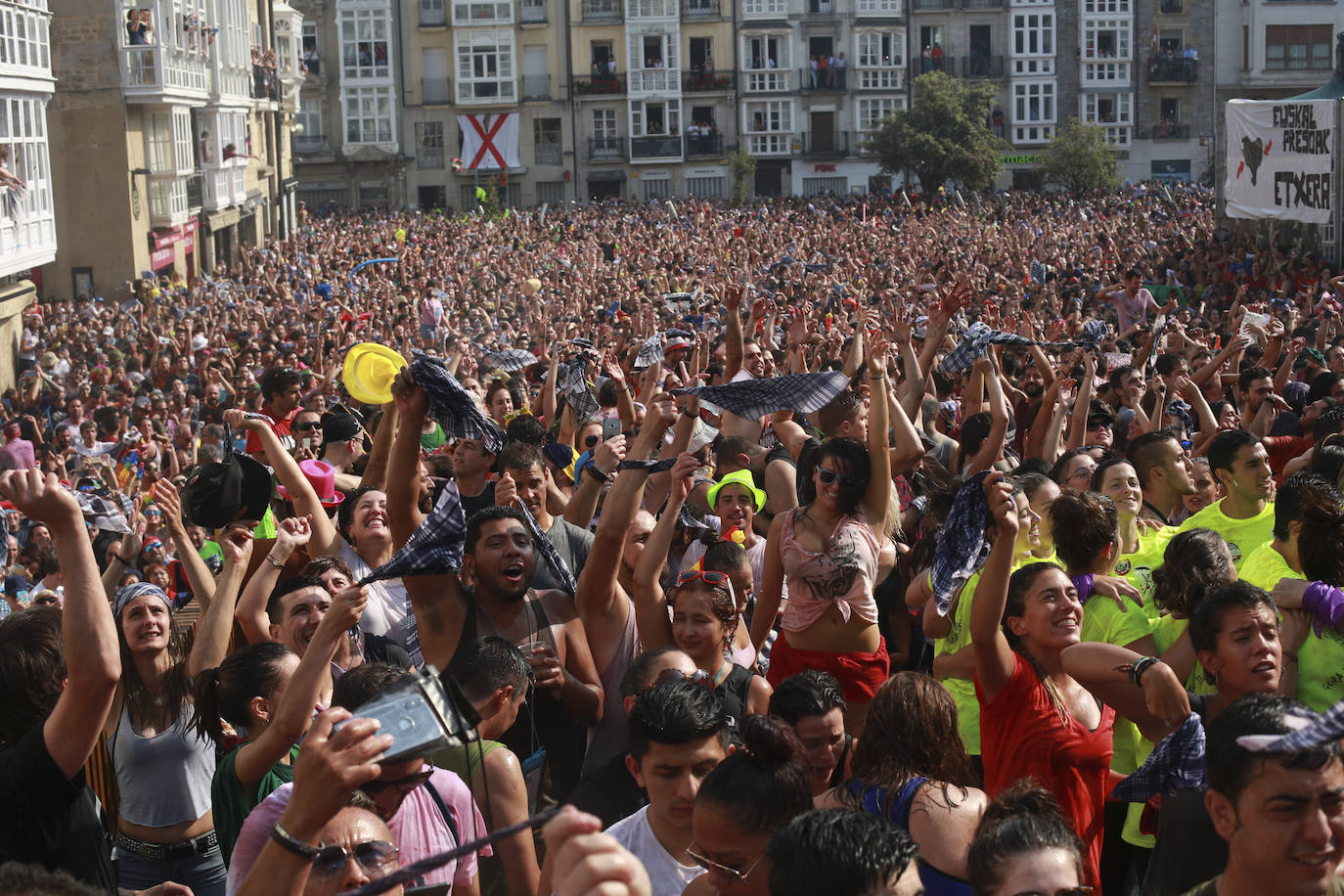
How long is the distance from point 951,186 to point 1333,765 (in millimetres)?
54338

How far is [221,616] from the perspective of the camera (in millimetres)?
→ 4781

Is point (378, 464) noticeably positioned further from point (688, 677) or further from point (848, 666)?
point (688, 677)

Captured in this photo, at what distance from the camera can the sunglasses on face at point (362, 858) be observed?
112 inches

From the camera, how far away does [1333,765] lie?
289 centimetres

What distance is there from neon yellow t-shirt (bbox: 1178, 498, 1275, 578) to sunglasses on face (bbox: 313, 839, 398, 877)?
141 inches

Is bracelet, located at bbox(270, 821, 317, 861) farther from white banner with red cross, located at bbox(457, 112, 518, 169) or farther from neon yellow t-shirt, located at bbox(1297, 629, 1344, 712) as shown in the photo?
white banner with red cross, located at bbox(457, 112, 518, 169)

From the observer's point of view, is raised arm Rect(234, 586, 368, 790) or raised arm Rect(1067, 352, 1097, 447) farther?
raised arm Rect(1067, 352, 1097, 447)

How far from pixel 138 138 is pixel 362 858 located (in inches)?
1209

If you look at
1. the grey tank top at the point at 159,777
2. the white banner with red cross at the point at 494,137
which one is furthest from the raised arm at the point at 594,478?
the white banner with red cross at the point at 494,137

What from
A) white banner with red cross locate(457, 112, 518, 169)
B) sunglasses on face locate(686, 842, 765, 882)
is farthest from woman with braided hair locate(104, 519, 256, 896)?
white banner with red cross locate(457, 112, 518, 169)

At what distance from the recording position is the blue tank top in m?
3.38

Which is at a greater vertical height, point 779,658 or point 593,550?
point 593,550

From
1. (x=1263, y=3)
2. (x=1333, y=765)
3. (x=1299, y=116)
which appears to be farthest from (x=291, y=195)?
(x=1333, y=765)

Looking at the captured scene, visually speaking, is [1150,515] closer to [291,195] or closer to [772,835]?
[772,835]
